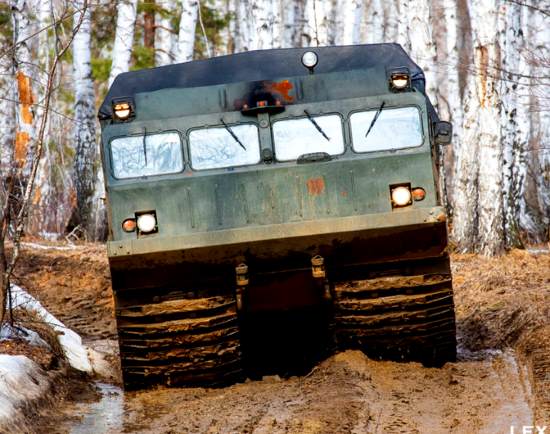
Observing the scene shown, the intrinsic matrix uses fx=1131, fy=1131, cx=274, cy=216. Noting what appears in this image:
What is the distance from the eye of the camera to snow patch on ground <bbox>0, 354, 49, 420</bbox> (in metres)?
7.68

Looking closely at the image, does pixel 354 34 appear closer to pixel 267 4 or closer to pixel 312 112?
pixel 267 4

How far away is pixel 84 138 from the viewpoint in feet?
64.8

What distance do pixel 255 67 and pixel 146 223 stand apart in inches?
86.7

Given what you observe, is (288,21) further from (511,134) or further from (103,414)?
(103,414)

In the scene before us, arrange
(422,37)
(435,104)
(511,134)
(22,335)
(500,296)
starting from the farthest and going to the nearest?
(422,37) < (435,104) < (511,134) < (500,296) < (22,335)

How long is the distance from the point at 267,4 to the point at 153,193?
9.47 m

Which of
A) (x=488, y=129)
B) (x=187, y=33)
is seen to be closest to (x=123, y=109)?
(x=488, y=129)

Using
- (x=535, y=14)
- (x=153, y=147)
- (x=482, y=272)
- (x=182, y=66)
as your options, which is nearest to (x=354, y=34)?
(x=535, y=14)

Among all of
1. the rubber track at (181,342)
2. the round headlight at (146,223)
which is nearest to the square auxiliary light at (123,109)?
the round headlight at (146,223)

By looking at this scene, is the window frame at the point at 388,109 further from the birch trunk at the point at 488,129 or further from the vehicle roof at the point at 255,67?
the birch trunk at the point at 488,129

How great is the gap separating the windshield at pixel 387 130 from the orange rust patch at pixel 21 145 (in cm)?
914

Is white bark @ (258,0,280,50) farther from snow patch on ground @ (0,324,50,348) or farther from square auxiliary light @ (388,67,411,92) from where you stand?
square auxiliary light @ (388,67,411,92)

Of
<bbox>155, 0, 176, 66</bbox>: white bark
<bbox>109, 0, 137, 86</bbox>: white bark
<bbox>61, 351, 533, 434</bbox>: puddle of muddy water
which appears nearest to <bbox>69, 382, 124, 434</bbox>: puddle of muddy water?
<bbox>61, 351, 533, 434</bbox>: puddle of muddy water

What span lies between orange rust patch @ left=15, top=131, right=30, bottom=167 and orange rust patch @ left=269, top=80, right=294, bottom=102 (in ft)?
28.3
